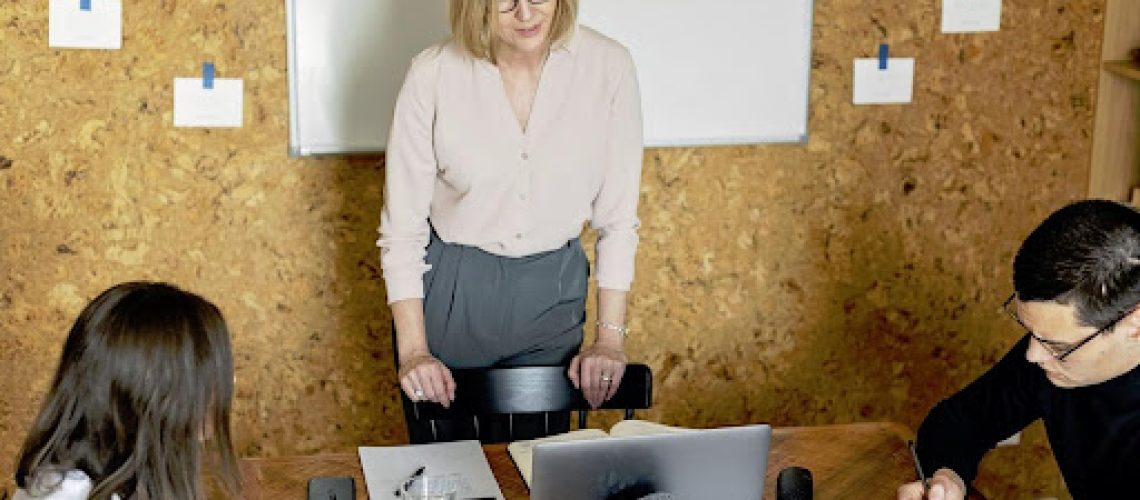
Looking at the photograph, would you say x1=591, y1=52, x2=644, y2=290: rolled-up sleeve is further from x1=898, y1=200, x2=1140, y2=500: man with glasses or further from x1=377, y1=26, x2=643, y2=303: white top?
x1=898, y1=200, x2=1140, y2=500: man with glasses

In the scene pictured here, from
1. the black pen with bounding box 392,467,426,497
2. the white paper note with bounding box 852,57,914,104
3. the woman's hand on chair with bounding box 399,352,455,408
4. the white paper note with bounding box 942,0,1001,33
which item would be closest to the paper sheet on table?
the black pen with bounding box 392,467,426,497

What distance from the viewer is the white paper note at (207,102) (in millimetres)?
3160

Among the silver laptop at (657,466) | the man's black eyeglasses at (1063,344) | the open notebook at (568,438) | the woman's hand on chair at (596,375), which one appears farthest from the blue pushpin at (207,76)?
the man's black eyeglasses at (1063,344)

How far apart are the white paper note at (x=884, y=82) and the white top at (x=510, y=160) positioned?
104 cm

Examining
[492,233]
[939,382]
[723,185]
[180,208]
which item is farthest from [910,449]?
[180,208]

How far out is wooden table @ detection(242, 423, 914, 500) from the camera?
2.06 metres

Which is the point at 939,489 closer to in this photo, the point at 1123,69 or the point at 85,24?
the point at 1123,69

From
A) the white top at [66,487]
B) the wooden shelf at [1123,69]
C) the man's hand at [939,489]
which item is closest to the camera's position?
the white top at [66,487]

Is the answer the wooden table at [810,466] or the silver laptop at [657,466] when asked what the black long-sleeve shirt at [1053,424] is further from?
the silver laptop at [657,466]

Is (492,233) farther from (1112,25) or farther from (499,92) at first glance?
(1112,25)

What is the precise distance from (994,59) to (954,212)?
414mm

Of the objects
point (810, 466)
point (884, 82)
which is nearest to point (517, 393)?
point (810, 466)

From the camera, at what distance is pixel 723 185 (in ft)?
11.4

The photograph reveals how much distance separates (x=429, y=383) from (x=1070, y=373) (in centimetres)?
107
